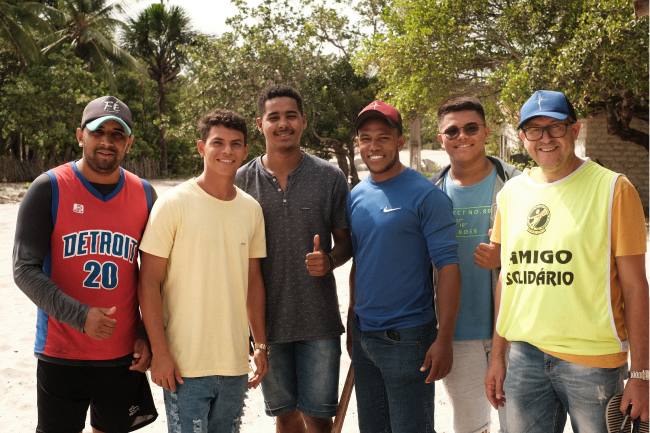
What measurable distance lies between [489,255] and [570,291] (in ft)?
1.85

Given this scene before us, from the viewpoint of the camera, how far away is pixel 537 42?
12070 millimetres

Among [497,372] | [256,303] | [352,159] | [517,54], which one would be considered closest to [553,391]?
[497,372]

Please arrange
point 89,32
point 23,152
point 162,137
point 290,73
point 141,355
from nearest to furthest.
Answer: point 141,355 < point 290,73 < point 89,32 < point 23,152 < point 162,137

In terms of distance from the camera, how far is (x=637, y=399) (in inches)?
83.2

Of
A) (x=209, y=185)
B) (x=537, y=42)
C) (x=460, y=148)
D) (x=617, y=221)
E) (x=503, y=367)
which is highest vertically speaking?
(x=537, y=42)

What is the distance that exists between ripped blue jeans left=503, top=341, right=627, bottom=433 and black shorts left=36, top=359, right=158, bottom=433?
2.02 meters

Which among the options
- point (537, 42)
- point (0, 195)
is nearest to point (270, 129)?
point (537, 42)

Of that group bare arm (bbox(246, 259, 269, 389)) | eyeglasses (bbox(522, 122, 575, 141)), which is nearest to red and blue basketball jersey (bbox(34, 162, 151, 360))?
bare arm (bbox(246, 259, 269, 389))

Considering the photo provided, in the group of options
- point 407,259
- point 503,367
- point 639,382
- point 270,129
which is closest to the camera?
point 639,382

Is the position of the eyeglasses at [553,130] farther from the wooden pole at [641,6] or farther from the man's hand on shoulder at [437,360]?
the man's hand on shoulder at [437,360]

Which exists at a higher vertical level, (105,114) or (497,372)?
(105,114)

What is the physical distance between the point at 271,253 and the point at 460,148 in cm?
130

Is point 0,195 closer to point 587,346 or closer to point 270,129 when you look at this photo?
point 270,129

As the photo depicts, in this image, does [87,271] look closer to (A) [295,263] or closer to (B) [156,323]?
(B) [156,323]
